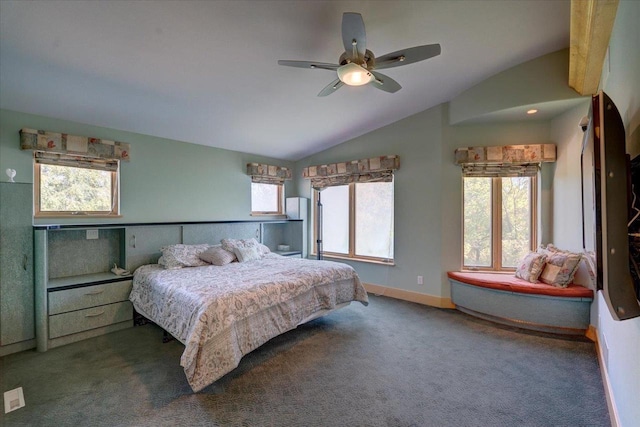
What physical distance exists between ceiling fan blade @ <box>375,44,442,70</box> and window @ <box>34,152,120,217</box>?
3.47 meters

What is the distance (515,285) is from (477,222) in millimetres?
1038

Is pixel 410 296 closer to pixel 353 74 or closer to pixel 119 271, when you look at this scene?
pixel 353 74

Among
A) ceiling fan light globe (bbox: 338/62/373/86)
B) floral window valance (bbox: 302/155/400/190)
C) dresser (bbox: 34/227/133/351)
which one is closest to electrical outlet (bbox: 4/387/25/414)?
dresser (bbox: 34/227/133/351)

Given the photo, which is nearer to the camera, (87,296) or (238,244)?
(87,296)

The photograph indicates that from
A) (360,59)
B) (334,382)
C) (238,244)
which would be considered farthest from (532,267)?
(238,244)

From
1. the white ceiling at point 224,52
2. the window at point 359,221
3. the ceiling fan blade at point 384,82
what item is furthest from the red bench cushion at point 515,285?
the ceiling fan blade at point 384,82

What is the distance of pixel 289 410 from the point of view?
1.96 meters

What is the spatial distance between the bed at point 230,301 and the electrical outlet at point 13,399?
97cm

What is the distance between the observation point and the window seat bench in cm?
303

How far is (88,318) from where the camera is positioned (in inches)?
120

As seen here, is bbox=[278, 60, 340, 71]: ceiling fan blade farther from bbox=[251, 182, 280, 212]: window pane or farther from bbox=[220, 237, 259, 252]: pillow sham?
bbox=[251, 182, 280, 212]: window pane

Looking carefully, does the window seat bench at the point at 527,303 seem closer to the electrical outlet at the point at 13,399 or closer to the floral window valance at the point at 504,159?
the floral window valance at the point at 504,159

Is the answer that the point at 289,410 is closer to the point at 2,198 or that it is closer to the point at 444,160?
the point at 2,198

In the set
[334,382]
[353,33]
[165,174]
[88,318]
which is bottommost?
[334,382]
